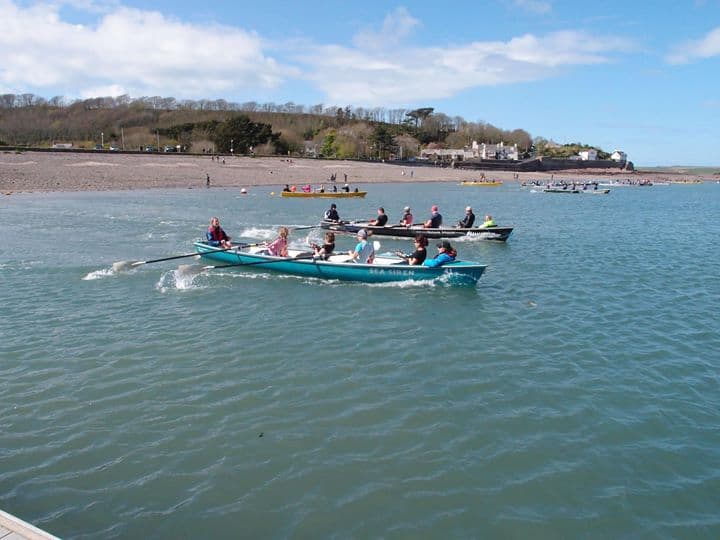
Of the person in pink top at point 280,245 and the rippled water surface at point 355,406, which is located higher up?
the person in pink top at point 280,245

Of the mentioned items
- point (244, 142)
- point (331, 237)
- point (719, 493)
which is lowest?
point (719, 493)

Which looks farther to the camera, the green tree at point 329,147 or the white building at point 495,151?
the white building at point 495,151

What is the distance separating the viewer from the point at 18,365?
11211 millimetres

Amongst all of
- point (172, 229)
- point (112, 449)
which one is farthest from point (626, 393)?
point (172, 229)

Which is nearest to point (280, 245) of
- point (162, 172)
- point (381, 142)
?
point (162, 172)

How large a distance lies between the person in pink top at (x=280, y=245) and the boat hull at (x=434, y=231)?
829 centimetres

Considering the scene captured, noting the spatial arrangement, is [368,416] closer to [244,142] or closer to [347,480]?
[347,480]

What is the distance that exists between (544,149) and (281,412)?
652 feet

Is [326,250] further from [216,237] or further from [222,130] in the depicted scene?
[222,130]

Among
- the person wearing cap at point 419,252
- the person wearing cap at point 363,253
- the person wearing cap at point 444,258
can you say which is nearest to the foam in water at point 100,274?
the person wearing cap at point 363,253

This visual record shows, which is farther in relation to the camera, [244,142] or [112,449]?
[244,142]

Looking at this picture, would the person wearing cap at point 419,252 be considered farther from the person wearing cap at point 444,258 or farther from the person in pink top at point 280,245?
the person in pink top at point 280,245

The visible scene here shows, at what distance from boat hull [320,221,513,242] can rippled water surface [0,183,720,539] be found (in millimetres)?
8300

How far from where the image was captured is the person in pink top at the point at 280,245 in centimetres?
1945
